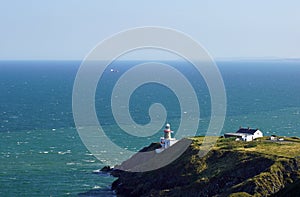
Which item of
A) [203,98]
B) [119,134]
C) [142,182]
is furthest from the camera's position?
[203,98]

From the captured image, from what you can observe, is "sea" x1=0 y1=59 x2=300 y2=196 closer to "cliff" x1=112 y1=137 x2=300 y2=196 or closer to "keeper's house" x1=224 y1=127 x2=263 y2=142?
"cliff" x1=112 y1=137 x2=300 y2=196

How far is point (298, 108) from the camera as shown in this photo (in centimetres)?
16350

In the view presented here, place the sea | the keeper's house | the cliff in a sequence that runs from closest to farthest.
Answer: the cliff < the sea < the keeper's house

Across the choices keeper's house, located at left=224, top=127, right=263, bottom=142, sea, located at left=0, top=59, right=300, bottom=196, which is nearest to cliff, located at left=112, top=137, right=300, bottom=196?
keeper's house, located at left=224, top=127, right=263, bottom=142

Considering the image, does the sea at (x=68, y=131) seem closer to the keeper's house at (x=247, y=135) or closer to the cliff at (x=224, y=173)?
the cliff at (x=224, y=173)

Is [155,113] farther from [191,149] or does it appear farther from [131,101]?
[191,149]

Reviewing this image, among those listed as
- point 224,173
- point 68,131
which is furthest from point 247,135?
point 68,131

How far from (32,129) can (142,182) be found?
5079 centimetres

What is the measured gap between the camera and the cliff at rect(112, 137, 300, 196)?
63509 millimetres

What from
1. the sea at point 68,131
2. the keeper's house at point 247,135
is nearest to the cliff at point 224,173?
the keeper's house at point 247,135

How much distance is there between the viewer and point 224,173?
220 ft

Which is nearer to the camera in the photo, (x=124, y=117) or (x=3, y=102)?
(x=124, y=117)

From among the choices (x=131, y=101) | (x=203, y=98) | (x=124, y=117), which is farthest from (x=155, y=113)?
(x=203, y=98)

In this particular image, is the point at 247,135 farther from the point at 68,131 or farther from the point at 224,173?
the point at 68,131
